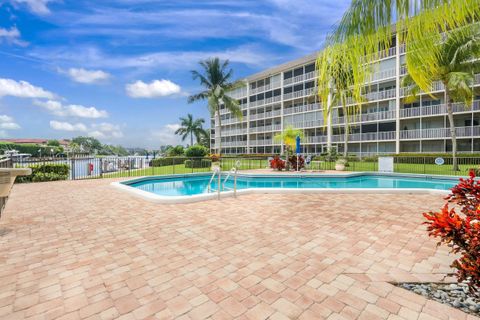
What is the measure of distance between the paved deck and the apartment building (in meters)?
13.6

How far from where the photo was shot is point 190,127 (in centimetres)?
5350

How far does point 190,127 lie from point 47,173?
41951 millimetres

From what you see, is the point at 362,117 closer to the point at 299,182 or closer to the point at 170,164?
the point at 299,182

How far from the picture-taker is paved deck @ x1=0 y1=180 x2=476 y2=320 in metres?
2.33

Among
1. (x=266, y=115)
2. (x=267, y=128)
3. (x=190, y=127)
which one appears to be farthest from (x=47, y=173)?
(x=190, y=127)

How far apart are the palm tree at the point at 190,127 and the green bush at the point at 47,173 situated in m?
40.9

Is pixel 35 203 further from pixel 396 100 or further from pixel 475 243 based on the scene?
pixel 396 100

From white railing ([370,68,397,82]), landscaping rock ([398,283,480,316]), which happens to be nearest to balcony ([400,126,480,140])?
white railing ([370,68,397,82])

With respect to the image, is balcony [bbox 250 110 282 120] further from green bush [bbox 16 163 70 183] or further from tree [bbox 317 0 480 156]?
tree [bbox 317 0 480 156]

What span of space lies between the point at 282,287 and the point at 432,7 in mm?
3714

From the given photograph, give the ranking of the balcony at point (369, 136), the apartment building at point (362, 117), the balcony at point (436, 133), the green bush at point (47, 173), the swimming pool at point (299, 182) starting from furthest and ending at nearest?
the balcony at point (369, 136) < the apartment building at point (362, 117) < the balcony at point (436, 133) < the swimming pool at point (299, 182) < the green bush at point (47, 173)

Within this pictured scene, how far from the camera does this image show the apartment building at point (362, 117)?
79.0ft

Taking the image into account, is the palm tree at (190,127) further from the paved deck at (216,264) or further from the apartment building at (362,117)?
the paved deck at (216,264)

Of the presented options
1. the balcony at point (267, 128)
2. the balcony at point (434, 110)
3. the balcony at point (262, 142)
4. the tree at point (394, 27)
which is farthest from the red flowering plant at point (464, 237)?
the balcony at point (267, 128)
